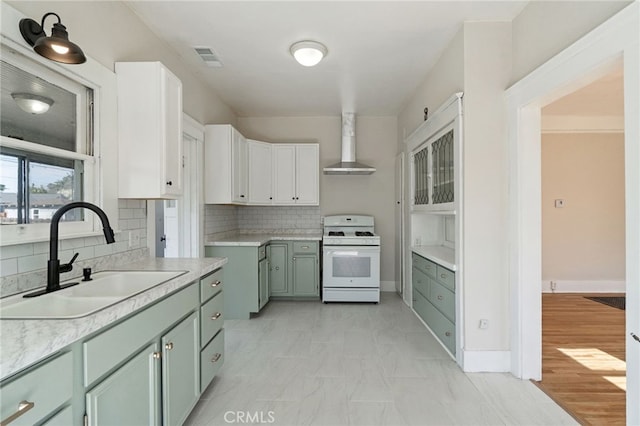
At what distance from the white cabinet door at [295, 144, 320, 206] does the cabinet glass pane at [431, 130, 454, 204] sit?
80.2 inches

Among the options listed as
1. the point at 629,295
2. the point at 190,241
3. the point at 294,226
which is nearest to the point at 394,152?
the point at 294,226

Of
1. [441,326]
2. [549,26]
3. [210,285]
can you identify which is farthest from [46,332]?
[549,26]

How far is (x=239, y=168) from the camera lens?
4078 millimetres

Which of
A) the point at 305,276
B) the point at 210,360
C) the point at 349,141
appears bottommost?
the point at 210,360

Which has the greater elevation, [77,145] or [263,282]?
[77,145]

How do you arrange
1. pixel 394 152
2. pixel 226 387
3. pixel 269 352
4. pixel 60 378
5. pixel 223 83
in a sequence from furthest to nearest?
pixel 394 152
pixel 223 83
pixel 269 352
pixel 226 387
pixel 60 378

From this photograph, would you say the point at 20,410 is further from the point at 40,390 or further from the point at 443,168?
the point at 443,168

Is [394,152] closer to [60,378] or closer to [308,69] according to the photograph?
[308,69]

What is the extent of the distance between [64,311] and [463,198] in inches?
103

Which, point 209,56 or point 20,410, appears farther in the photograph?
point 209,56

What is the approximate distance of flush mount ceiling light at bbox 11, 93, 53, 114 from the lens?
4.80ft

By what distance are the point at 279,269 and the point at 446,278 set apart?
7.80 feet

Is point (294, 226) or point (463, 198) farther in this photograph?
point (294, 226)

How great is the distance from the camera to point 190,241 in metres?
3.41
